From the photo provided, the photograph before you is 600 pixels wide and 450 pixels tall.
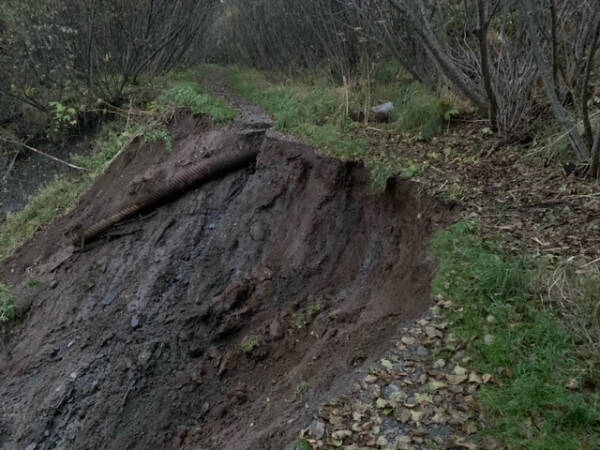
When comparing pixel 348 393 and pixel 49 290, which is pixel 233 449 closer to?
pixel 348 393

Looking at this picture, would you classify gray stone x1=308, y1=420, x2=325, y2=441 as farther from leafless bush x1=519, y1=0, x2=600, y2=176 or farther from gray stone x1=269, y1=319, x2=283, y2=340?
leafless bush x1=519, y1=0, x2=600, y2=176

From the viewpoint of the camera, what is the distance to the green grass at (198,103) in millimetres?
7996

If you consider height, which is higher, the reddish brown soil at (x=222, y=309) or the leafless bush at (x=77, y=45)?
the leafless bush at (x=77, y=45)

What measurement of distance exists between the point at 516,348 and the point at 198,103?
718 cm

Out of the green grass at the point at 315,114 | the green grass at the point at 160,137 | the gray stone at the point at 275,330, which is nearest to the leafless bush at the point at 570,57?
the green grass at the point at 315,114

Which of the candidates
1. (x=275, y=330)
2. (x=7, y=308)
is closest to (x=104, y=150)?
(x=7, y=308)

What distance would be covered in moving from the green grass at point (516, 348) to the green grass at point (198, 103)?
16.9ft

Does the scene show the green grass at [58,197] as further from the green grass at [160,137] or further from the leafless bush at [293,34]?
the leafless bush at [293,34]

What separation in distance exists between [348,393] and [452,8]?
5.87m

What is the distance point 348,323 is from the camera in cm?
417

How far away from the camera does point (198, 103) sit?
8.60m

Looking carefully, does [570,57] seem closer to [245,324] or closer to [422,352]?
[422,352]

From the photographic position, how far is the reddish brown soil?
3982mm

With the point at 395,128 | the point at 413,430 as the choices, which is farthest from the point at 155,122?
the point at 413,430
